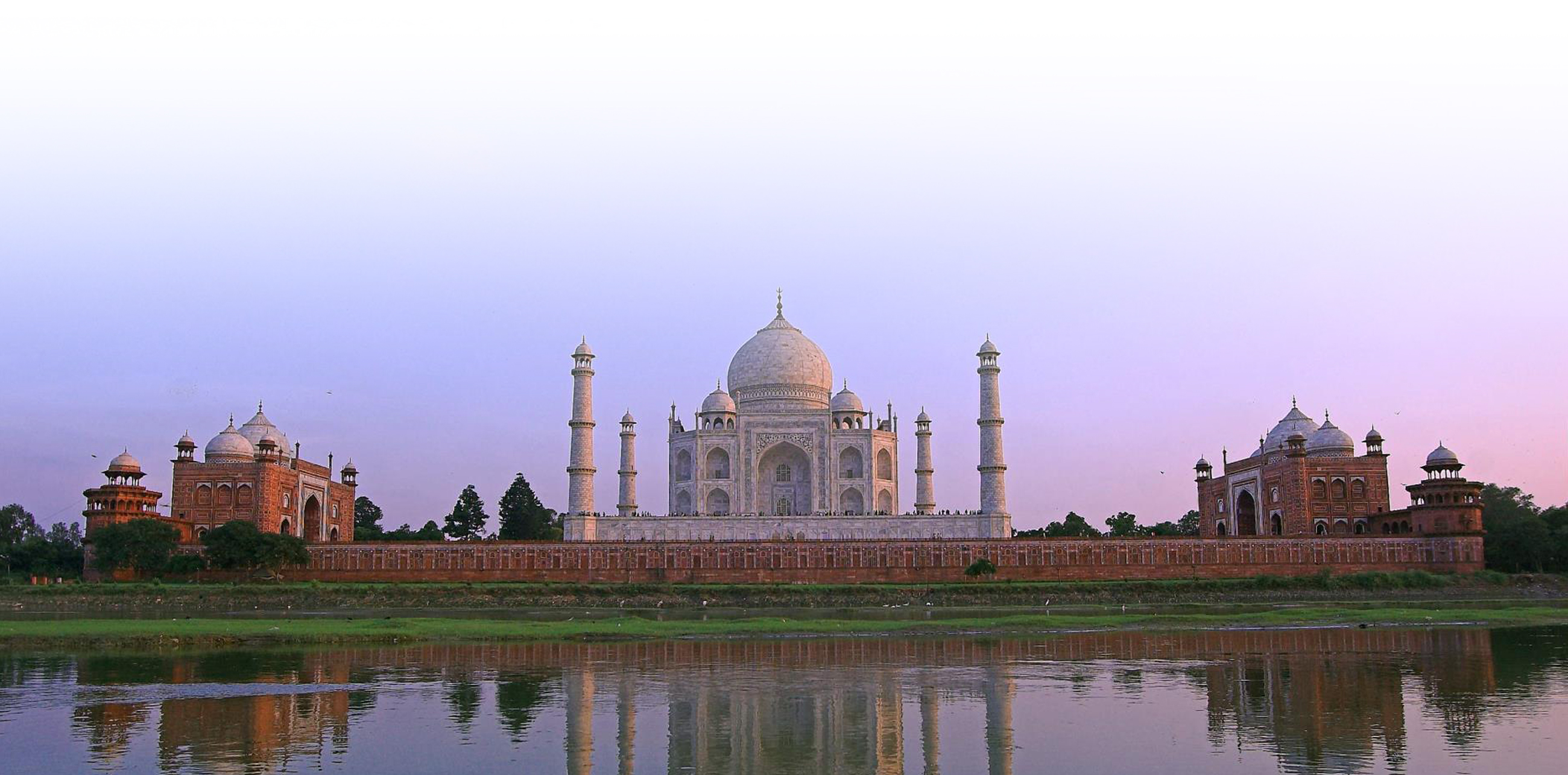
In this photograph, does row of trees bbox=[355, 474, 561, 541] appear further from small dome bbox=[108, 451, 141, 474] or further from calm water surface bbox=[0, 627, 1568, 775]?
calm water surface bbox=[0, 627, 1568, 775]

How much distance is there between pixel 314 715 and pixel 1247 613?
27.8 metres

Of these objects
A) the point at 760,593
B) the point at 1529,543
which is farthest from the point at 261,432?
the point at 1529,543

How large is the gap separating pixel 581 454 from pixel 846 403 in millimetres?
15922

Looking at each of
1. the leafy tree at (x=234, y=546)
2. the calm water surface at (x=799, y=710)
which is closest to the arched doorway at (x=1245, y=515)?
the calm water surface at (x=799, y=710)

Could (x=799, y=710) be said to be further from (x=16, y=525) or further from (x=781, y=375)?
(x=16, y=525)

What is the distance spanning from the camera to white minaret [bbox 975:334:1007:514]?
63938 mm

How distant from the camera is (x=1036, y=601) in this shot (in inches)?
1944

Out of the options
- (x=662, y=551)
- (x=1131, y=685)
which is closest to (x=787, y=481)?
(x=662, y=551)

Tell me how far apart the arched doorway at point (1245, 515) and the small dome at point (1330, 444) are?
5162mm

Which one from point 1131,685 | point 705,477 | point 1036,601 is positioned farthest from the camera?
point 705,477

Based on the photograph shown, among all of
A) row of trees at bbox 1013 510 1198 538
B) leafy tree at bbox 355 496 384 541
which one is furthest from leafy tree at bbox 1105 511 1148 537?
leafy tree at bbox 355 496 384 541

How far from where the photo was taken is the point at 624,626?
33.6 metres

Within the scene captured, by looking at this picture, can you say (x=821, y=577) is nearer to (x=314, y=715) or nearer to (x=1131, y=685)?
(x=1131, y=685)

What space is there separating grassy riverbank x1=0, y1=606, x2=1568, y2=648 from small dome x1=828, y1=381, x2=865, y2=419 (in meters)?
33.5
